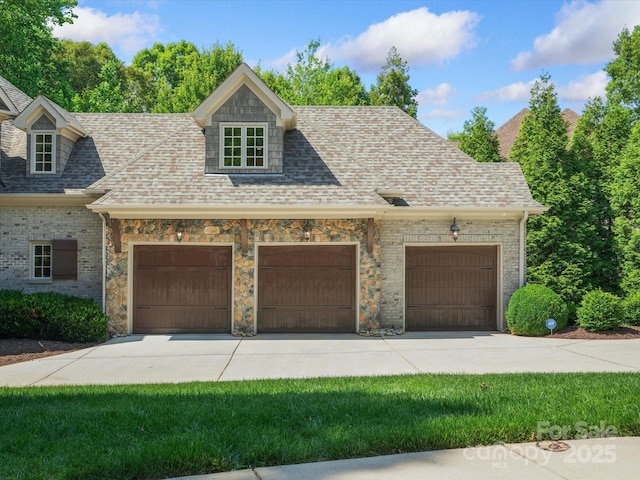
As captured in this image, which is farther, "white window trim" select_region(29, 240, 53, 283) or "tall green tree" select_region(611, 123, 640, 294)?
"tall green tree" select_region(611, 123, 640, 294)

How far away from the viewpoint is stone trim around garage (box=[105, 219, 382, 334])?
14234 mm

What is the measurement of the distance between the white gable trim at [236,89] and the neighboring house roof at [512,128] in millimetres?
21647

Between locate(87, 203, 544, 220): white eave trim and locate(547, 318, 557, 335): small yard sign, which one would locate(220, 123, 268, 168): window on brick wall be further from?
locate(547, 318, 557, 335): small yard sign

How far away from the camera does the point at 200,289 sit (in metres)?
14.6

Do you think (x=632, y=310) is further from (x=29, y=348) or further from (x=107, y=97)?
(x=107, y=97)

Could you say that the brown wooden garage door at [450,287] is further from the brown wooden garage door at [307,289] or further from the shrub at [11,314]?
the shrub at [11,314]

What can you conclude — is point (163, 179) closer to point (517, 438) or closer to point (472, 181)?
point (472, 181)

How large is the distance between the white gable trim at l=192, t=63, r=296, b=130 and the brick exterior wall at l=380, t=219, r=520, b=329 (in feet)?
13.0

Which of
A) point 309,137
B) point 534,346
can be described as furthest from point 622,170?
point 309,137

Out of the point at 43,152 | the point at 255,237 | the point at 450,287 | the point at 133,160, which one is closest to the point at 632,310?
the point at 450,287

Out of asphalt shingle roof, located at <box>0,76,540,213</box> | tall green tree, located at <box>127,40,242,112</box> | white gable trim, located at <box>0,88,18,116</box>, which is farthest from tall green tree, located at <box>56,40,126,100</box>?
white gable trim, located at <box>0,88,18,116</box>

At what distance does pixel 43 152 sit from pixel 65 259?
10.6ft

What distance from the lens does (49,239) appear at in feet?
49.2

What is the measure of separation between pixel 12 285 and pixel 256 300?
651 cm
